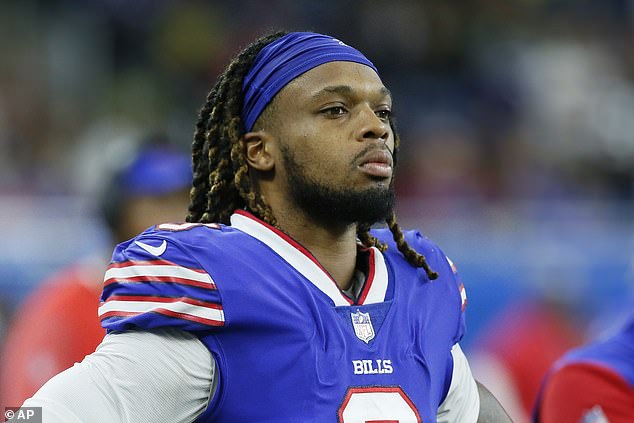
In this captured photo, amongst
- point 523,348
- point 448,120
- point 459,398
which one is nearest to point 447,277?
point 459,398

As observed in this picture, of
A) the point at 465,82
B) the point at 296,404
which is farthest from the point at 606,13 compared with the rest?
the point at 296,404

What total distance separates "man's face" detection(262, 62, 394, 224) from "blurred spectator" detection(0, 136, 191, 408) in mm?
1797

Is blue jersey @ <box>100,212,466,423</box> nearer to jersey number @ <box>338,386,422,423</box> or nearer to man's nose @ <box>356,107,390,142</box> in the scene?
jersey number @ <box>338,386,422,423</box>

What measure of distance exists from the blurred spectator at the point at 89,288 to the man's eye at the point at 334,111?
184 cm

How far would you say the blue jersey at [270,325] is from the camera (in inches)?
88.9

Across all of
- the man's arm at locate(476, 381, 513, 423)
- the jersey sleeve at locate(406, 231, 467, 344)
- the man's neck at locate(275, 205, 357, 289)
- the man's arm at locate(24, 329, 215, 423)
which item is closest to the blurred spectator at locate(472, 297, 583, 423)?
the man's arm at locate(476, 381, 513, 423)

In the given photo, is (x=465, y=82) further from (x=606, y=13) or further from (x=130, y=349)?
(x=130, y=349)

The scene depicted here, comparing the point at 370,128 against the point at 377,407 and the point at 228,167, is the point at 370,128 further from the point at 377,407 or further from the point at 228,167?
the point at 377,407

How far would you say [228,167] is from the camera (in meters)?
2.69

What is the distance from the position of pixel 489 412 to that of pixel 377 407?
1.76 ft

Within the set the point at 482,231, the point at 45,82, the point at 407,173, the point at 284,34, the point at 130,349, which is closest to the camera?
the point at 130,349

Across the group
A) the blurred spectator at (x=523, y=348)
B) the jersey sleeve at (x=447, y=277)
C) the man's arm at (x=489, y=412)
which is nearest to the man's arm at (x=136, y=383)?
the jersey sleeve at (x=447, y=277)

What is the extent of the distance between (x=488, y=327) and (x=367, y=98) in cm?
488

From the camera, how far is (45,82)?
906 centimetres
